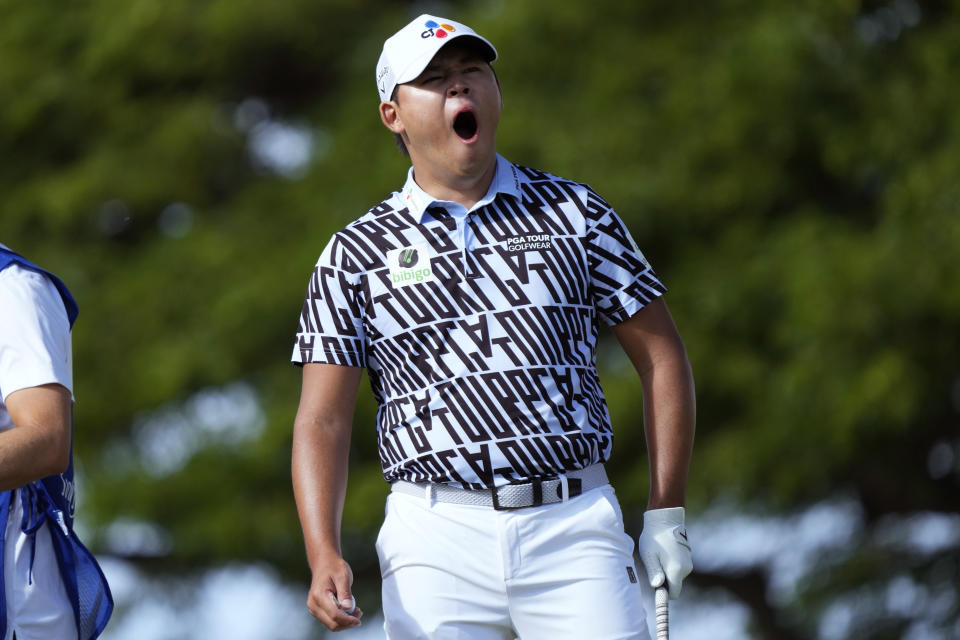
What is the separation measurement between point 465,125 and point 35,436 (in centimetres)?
105

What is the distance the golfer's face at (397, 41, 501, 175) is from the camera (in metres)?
3.22

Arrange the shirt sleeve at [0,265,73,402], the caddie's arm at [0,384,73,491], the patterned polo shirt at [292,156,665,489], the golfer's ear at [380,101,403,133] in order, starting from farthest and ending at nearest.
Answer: the golfer's ear at [380,101,403,133], the patterned polo shirt at [292,156,665,489], the shirt sleeve at [0,265,73,402], the caddie's arm at [0,384,73,491]

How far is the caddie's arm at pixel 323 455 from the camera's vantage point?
3.11 meters

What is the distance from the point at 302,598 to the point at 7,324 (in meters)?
7.06

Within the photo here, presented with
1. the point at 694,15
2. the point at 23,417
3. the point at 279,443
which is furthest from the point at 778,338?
the point at 23,417

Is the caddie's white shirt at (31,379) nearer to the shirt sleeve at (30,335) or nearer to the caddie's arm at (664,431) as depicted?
the shirt sleeve at (30,335)

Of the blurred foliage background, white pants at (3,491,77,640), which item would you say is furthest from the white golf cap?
the blurred foliage background

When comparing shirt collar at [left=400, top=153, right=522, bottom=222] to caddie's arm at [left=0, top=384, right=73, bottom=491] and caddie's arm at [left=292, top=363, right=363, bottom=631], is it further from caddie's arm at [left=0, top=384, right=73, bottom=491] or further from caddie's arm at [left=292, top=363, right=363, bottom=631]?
caddie's arm at [left=0, top=384, right=73, bottom=491]

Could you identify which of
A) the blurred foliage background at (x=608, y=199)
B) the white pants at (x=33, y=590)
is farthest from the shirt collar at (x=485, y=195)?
the blurred foliage background at (x=608, y=199)

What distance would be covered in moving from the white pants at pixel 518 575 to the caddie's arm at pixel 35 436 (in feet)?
2.29

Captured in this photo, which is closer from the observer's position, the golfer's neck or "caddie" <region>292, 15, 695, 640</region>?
"caddie" <region>292, 15, 695, 640</region>

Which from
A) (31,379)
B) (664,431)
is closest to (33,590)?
(31,379)

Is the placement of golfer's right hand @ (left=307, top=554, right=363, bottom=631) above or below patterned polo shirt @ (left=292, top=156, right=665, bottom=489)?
below

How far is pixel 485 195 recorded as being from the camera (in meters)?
3.26
